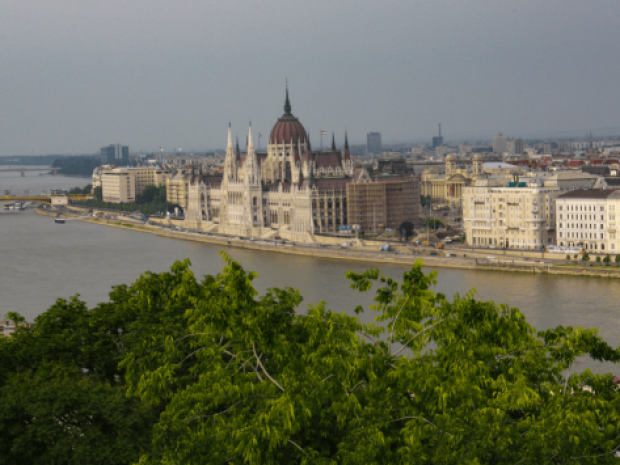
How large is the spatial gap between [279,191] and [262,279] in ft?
64.9

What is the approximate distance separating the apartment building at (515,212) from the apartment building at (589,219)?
802mm

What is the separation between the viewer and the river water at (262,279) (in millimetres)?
24234

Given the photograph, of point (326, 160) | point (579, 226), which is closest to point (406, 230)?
point (579, 226)

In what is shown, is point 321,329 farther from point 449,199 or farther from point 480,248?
point 449,199

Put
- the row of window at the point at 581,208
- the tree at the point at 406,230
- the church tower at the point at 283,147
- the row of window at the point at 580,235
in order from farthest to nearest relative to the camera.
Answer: the church tower at the point at 283,147, the tree at the point at 406,230, the row of window at the point at 580,235, the row of window at the point at 581,208

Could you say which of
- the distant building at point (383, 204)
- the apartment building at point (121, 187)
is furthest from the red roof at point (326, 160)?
the apartment building at point (121, 187)

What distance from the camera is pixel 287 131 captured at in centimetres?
5619

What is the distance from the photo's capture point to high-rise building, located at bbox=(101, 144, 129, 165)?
180 m

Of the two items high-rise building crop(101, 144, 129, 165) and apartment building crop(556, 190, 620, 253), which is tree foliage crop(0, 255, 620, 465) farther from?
high-rise building crop(101, 144, 129, 165)

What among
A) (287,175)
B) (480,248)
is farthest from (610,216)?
(287,175)

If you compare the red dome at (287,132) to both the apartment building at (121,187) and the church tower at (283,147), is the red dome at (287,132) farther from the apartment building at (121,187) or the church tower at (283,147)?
the apartment building at (121,187)

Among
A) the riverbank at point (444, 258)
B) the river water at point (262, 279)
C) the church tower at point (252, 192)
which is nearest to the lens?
the river water at point (262, 279)

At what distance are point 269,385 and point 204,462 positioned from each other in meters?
0.74

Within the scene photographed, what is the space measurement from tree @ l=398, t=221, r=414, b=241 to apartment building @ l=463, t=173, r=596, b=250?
3.61m
